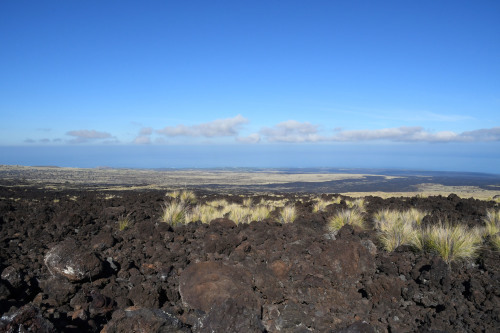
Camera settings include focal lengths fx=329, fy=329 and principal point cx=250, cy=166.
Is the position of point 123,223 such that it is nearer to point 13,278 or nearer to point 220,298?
point 13,278

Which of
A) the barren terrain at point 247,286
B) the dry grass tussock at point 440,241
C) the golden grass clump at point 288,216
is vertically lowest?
the barren terrain at point 247,286

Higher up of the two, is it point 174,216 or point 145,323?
point 174,216

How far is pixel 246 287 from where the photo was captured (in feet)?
17.2

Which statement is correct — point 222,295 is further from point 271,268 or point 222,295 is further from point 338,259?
point 338,259

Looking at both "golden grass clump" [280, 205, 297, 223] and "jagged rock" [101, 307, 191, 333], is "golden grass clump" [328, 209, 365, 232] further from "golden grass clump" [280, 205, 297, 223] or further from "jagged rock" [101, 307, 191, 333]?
"jagged rock" [101, 307, 191, 333]

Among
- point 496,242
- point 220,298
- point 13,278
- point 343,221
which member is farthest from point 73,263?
point 496,242

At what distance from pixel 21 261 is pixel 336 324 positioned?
623cm

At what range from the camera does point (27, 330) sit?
3299mm

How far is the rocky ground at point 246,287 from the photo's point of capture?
161 inches

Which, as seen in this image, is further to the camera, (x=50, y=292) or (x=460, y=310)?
(x=50, y=292)

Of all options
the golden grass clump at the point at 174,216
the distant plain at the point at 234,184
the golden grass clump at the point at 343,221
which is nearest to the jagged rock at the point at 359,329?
the golden grass clump at the point at 343,221

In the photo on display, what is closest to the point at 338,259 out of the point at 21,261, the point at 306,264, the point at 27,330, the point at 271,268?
the point at 306,264

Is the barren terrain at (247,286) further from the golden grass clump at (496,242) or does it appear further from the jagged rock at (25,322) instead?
the golden grass clump at (496,242)

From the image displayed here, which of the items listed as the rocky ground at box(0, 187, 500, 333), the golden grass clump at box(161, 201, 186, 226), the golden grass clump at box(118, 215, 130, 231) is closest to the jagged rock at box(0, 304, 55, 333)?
the rocky ground at box(0, 187, 500, 333)
